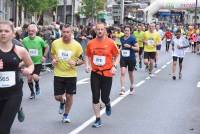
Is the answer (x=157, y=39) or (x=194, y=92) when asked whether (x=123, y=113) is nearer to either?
(x=194, y=92)

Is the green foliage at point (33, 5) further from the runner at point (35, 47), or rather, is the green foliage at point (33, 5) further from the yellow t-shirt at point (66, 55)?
the yellow t-shirt at point (66, 55)

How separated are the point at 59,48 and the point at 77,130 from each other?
1472 millimetres

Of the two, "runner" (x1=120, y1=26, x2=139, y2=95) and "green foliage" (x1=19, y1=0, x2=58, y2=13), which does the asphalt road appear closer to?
"runner" (x1=120, y1=26, x2=139, y2=95)

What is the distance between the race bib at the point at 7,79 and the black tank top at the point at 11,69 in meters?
0.01

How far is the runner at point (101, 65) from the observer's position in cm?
973

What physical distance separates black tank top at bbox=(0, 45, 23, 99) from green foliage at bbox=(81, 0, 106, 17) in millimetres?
53020

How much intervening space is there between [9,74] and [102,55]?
3515 mm

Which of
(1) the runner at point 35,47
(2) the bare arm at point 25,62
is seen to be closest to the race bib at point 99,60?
(1) the runner at point 35,47

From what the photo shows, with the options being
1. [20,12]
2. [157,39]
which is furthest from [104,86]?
[20,12]

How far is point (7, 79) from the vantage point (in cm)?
654

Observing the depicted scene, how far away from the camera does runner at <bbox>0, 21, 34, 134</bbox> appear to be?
6453mm

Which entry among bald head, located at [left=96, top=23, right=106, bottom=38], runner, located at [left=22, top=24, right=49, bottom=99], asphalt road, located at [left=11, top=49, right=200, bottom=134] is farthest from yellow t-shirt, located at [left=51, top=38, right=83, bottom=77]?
runner, located at [left=22, top=24, right=49, bottom=99]

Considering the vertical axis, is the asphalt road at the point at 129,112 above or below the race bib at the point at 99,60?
below

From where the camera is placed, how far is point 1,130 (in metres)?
6.38
